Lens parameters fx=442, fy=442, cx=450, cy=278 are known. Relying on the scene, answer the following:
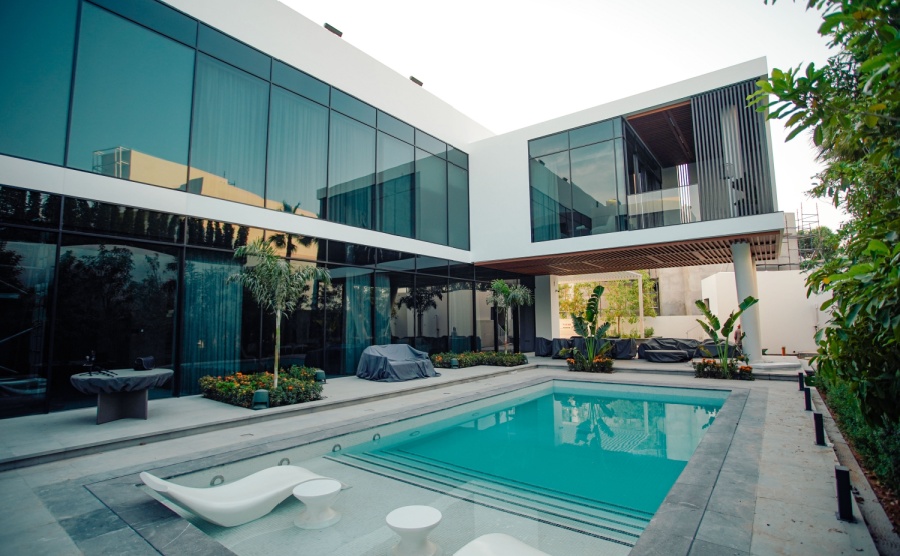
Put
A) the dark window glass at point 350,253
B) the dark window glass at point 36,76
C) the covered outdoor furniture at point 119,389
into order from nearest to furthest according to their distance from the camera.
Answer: the covered outdoor furniture at point 119,389 < the dark window glass at point 36,76 < the dark window glass at point 350,253

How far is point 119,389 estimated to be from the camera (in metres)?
6.25

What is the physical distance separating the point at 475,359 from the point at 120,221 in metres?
10.5

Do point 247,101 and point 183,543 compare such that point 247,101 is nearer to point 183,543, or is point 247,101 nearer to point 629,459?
point 183,543

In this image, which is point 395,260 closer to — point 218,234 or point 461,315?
point 461,315

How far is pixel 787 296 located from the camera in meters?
19.0

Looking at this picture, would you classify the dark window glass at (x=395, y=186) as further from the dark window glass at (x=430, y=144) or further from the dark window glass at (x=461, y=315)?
the dark window glass at (x=461, y=315)

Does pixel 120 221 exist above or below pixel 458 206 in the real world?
below

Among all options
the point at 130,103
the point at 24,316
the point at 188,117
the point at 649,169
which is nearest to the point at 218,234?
the point at 188,117

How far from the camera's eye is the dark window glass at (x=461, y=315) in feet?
53.2

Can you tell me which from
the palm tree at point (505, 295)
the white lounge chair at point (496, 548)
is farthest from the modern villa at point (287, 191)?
the white lounge chair at point (496, 548)

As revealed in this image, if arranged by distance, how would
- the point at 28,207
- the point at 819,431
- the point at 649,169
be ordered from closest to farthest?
1. the point at 819,431
2. the point at 28,207
3. the point at 649,169

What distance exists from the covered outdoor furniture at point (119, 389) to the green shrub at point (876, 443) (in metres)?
7.81

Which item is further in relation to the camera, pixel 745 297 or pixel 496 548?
pixel 745 297

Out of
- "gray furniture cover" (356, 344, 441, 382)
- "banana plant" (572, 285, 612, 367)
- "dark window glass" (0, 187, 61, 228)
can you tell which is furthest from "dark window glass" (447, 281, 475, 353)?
"dark window glass" (0, 187, 61, 228)
